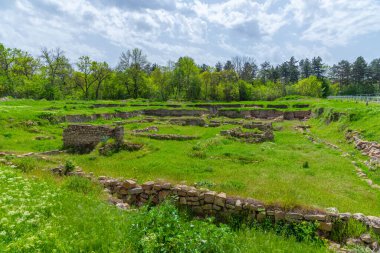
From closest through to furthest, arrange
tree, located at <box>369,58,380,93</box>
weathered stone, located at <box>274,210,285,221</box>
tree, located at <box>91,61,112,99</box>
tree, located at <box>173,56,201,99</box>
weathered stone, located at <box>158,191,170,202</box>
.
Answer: weathered stone, located at <box>274,210,285,221</box>, weathered stone, located at <box>158,191,170,202</box>, tree, located at <box>91,61,112,99</box>, tree, located at <box>173,56,201,99</box>, tree, located at <box>369,58,380,93</box>

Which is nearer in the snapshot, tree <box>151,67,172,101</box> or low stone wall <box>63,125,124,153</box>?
low stone wall <box>63,125,124,153</box>

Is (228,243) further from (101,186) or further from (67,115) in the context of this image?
(67,115)

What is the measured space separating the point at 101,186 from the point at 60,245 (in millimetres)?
4593

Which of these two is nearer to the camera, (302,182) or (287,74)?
(302,182)

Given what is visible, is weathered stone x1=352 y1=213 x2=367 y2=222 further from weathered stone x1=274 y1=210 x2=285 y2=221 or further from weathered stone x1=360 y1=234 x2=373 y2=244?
weathered stone x1=274 y1=210 x2=285 y2=221

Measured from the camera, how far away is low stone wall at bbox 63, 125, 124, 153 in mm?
16875

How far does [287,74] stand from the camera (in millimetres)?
112812

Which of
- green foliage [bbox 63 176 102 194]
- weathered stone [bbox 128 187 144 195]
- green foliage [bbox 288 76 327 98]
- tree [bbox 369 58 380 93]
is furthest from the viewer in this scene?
tree [bbox 369 58 380 93]

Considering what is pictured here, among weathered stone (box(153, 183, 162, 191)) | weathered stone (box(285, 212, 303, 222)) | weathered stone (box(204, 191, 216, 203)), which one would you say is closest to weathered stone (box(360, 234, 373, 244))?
weathered stone (box(285, 212, 303, 222))

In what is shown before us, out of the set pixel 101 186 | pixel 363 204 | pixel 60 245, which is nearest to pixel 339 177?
pixel 363 204

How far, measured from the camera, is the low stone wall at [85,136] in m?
16.9

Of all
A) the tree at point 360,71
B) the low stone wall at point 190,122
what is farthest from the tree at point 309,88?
the low stone wall at point 190,122

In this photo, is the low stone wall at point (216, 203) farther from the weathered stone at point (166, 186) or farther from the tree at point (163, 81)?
the tree at point (163, 81)

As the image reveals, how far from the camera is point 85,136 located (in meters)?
17.1
